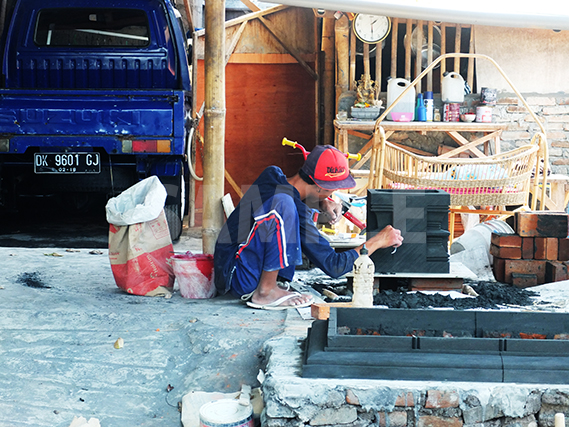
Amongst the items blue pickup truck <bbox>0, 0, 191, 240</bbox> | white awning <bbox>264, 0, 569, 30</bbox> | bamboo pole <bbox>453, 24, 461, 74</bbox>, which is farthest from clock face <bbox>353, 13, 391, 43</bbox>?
blue pickup truck <bbox>0, 0, 191, 240</bbox>

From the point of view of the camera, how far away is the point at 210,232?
450 cm

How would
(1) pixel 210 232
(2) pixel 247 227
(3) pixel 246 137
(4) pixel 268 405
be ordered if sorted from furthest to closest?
(3) pixel 246 137, (1) pixel 210 232, (2) pixel 247 227, (4) pixel 268 405

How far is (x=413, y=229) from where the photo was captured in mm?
4133

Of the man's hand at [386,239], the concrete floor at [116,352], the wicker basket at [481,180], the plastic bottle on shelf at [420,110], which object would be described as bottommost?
the concrete floor at [116,352]

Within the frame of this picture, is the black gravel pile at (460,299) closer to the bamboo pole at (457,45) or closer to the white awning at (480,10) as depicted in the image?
the white awning at (480,10)

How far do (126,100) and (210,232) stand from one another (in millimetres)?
1651

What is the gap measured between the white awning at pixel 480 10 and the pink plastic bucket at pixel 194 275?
122 inches

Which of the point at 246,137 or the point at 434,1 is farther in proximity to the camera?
the point at 246,137

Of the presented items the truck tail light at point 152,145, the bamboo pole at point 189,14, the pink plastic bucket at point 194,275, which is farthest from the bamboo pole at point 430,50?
the pink plastic bucket at point 194,275

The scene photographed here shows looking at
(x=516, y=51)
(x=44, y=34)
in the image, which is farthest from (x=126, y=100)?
(x=516, y=51)

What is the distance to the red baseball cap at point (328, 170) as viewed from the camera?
369 centimetres

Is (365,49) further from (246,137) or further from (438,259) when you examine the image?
(438,259)

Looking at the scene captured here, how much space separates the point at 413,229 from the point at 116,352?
1.97 metres

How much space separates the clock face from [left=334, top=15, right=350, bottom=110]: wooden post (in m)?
0.14
